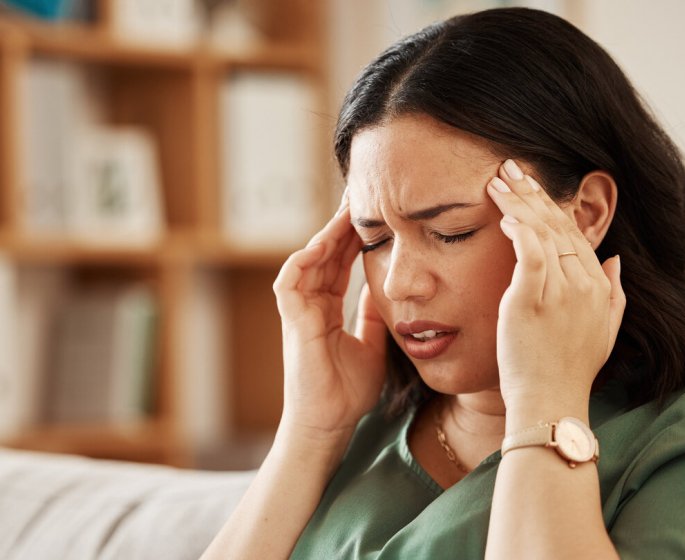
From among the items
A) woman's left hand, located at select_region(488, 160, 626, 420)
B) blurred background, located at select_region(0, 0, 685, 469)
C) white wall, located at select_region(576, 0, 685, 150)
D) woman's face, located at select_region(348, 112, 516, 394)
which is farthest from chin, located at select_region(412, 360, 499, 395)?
blurred background, located at select_region(0, 0, 685, 469)

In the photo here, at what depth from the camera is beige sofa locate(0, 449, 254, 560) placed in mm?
1402

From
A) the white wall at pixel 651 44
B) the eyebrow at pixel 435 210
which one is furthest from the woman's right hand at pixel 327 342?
the white wall at pixel 651 44

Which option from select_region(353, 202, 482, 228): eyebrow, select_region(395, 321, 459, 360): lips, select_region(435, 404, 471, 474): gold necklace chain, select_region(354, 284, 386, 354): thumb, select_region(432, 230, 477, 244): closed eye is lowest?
select_region(435, 404, 471, 474): gold necklace chain

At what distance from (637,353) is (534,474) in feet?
0.81

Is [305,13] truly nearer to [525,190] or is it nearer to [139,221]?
[139,221]

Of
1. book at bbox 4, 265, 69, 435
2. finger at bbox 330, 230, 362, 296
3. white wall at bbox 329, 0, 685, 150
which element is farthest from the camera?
book at bbox 4, 265, 69, 435

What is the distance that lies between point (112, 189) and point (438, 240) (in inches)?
72.8

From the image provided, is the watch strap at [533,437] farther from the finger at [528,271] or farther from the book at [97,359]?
the book at [97,359]

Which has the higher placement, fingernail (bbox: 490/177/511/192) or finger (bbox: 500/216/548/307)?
fingernail (bbox: 490/177/511/192)

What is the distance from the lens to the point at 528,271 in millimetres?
1041

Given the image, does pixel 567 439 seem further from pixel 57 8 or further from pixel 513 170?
pixel 57 8

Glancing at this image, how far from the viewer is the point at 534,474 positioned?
996 millimetres

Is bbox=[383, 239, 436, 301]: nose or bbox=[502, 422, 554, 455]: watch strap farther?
bbox=[383, 239, 436, 301]: nose

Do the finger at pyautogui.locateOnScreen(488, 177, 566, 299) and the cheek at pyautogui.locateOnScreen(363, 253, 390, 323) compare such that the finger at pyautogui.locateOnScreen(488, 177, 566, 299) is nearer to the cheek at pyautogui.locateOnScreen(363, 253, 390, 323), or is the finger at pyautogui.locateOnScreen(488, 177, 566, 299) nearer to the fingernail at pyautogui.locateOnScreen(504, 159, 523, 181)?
the fingernail at pyautogui.locateOnScreen(504, 159, 523, 181)
